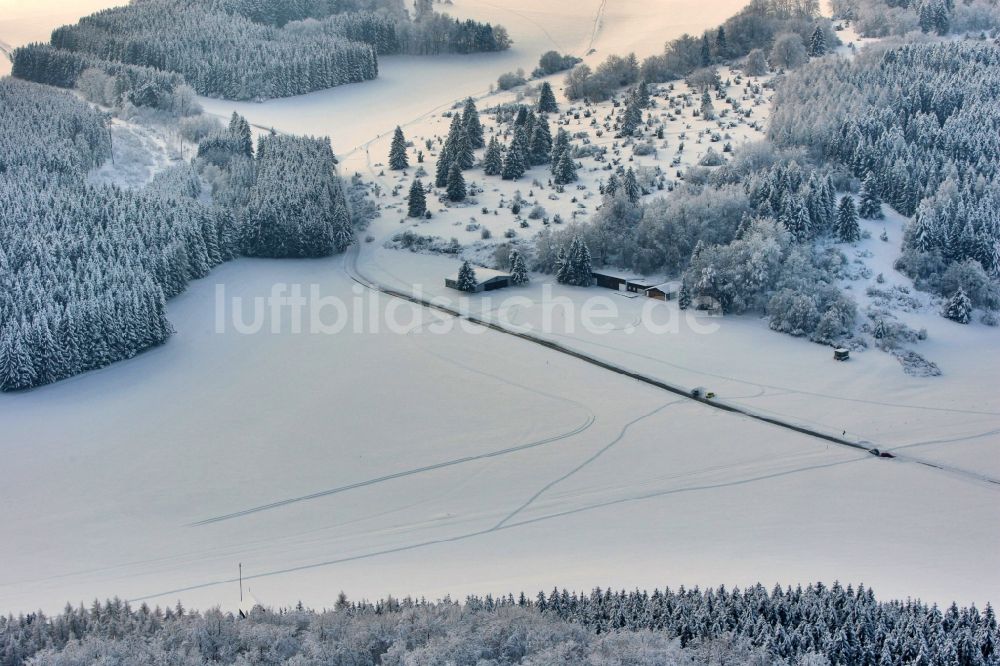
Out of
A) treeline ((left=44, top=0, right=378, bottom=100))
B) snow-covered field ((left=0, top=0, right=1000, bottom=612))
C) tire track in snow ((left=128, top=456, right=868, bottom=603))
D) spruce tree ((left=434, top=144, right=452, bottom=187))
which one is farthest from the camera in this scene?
treeline ((left=44, top=0, right=378, bottom=100))

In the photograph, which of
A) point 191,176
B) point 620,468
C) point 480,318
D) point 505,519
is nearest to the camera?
point 505,519

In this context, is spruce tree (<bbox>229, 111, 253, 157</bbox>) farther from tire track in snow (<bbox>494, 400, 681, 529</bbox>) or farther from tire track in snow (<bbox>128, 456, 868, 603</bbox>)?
tire track in snow (<bbox>128, 456, 868, 603</bbox>)

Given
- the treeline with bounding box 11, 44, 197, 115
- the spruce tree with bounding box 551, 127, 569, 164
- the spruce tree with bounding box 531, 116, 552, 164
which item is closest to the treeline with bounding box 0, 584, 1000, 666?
the spruce tree with bounding box 551, 127, 569, 164

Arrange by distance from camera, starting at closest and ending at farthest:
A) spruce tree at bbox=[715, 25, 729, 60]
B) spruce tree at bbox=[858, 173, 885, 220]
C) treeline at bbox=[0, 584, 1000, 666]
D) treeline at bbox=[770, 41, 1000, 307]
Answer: treeline at bbox=[0, 584, 1000, 666], treeline at bbox=[770, 41, 1000, 307], spruce tree at bbox=[858, 173, 885, 220], spruce tree at bbox=[715, 25, 729, 60]

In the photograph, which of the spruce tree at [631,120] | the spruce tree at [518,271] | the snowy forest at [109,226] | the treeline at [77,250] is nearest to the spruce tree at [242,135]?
the snowy forest at [109,226]

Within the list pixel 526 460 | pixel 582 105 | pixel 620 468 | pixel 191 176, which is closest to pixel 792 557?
pixel 620 468

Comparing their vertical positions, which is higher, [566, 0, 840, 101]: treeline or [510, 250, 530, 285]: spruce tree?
[566, 0, 840, 101]: treeline

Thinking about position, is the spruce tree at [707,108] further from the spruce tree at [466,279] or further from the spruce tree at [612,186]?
the spruce tree at [466,279]

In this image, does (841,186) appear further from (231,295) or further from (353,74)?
(353,74)
